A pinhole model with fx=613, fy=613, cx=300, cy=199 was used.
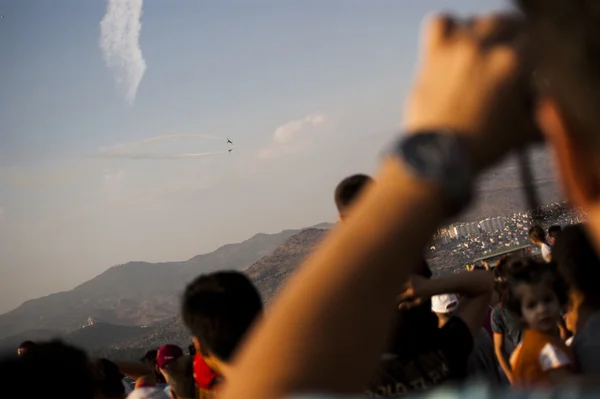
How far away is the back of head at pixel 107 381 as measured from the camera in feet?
15.8

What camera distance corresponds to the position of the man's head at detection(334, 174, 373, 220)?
3859mm

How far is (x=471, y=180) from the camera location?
3.04 feet

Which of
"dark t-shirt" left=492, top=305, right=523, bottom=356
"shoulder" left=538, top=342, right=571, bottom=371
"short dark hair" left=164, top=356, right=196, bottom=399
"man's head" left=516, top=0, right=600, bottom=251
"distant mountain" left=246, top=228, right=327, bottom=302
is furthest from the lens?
"distant mountain" left=246, top=228, right=327, bottom=302

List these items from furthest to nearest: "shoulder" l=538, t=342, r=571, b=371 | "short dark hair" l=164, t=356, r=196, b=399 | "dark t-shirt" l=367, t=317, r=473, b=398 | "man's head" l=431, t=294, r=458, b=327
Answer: "short dark hair" l=164, t=356, r=196, b=399 < "man's head" l=431, t=294, r=458, b=327 < "shoulder" l=538, t=342, r=571, b=371 < "dark t-shirt" l=367, t=317, r=473, b=398

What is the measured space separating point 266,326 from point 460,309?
3.20 metres

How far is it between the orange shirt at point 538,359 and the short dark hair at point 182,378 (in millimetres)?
2244

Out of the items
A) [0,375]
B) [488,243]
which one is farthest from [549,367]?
[488,243]

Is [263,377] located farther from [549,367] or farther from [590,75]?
[549,367]

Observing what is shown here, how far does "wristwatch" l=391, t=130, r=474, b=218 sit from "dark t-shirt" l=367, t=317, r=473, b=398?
2.17 metres

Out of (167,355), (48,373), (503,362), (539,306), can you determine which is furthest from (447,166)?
(167,355)

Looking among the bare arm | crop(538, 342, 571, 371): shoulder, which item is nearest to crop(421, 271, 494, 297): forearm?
crop(538, 342, 571, 371): shoulder

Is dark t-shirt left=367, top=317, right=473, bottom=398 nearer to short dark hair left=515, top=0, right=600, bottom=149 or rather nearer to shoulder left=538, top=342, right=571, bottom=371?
shoulder left=538, top=342, right=571, bottom=371

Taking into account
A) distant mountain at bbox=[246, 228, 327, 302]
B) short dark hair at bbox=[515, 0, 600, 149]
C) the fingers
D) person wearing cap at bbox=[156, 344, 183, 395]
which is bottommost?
distant mountain at bbox=[246, 228, 327, 302]

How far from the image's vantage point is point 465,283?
12.7 ft
